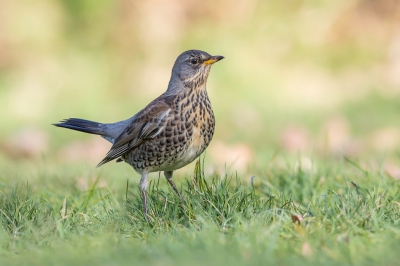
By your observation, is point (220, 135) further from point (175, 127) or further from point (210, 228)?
point (210, 228)

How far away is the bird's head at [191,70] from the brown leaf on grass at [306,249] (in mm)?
1930

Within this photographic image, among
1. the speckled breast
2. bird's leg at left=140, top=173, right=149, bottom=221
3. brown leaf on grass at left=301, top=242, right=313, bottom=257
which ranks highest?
the speckled breast

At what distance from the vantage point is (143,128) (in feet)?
15.2

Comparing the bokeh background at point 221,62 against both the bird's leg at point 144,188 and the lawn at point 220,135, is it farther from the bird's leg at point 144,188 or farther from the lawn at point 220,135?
the bird's leg at point 144,188

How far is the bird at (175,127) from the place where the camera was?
4445 millimetres

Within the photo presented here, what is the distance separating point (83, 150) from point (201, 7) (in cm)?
444

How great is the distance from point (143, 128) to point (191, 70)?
52 cm

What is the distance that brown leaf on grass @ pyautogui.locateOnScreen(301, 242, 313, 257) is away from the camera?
2.94 meters

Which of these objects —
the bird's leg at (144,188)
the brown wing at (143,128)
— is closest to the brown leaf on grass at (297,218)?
the bird's leg at (144,188)

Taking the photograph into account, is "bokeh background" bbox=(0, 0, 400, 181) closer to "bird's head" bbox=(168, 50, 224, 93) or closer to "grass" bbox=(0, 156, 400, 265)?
"bird's head" bbox=(168, 50, 224, 93)

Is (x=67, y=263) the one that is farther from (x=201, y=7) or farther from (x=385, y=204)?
(x=201, y=7)

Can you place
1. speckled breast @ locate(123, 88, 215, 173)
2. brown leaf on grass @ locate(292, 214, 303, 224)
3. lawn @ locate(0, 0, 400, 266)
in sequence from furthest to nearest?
1. speckled breast @ locate(123, 88, 215, 173)
2. brown leaf on grass @ locate(292, 214, 303, 224)
3. lawn @ locate(0, 0, 400, 266)

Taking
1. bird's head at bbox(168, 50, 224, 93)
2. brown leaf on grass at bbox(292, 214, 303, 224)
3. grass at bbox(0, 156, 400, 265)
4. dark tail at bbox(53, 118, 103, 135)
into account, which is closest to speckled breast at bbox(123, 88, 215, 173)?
bird's head at bbox(168, 50, 224, 93)

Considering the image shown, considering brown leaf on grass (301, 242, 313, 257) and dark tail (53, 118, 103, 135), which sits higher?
dark tail (53, 118, 103, 135)
